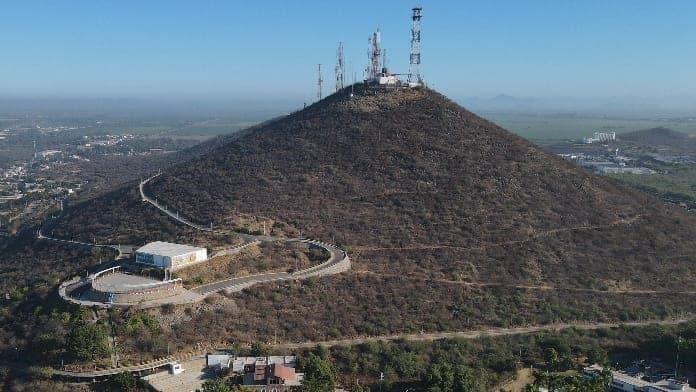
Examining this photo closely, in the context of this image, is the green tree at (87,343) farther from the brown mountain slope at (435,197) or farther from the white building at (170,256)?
the brown mountain slope at (435,197)

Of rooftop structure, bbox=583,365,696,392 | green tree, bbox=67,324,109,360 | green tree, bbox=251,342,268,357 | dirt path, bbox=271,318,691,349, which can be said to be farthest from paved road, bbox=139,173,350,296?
rooftop structure, bbox=583,365,696,392

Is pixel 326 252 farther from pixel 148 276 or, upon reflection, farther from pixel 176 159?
pixel 176 159

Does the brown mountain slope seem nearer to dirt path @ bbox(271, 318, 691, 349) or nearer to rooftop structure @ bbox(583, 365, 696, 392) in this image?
dirt path @ bbox(271, 318, 691, 349)

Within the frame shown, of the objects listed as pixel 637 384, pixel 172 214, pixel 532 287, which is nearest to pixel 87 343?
pixel 172 214

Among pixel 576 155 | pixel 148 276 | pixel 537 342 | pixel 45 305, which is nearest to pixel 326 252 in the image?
pixel 148 276

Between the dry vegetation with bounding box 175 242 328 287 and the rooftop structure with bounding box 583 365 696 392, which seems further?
the dry vegetation with bounding box 175 242 328 287

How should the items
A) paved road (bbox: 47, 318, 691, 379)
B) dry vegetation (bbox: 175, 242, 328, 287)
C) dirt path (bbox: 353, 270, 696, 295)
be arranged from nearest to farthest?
paved road (bbox: 47, 318, 691, 379) < dry vegetation (bbox: 175, 242, 328, 287) < dirt path (bbox: 353, 270, 696, 295)
